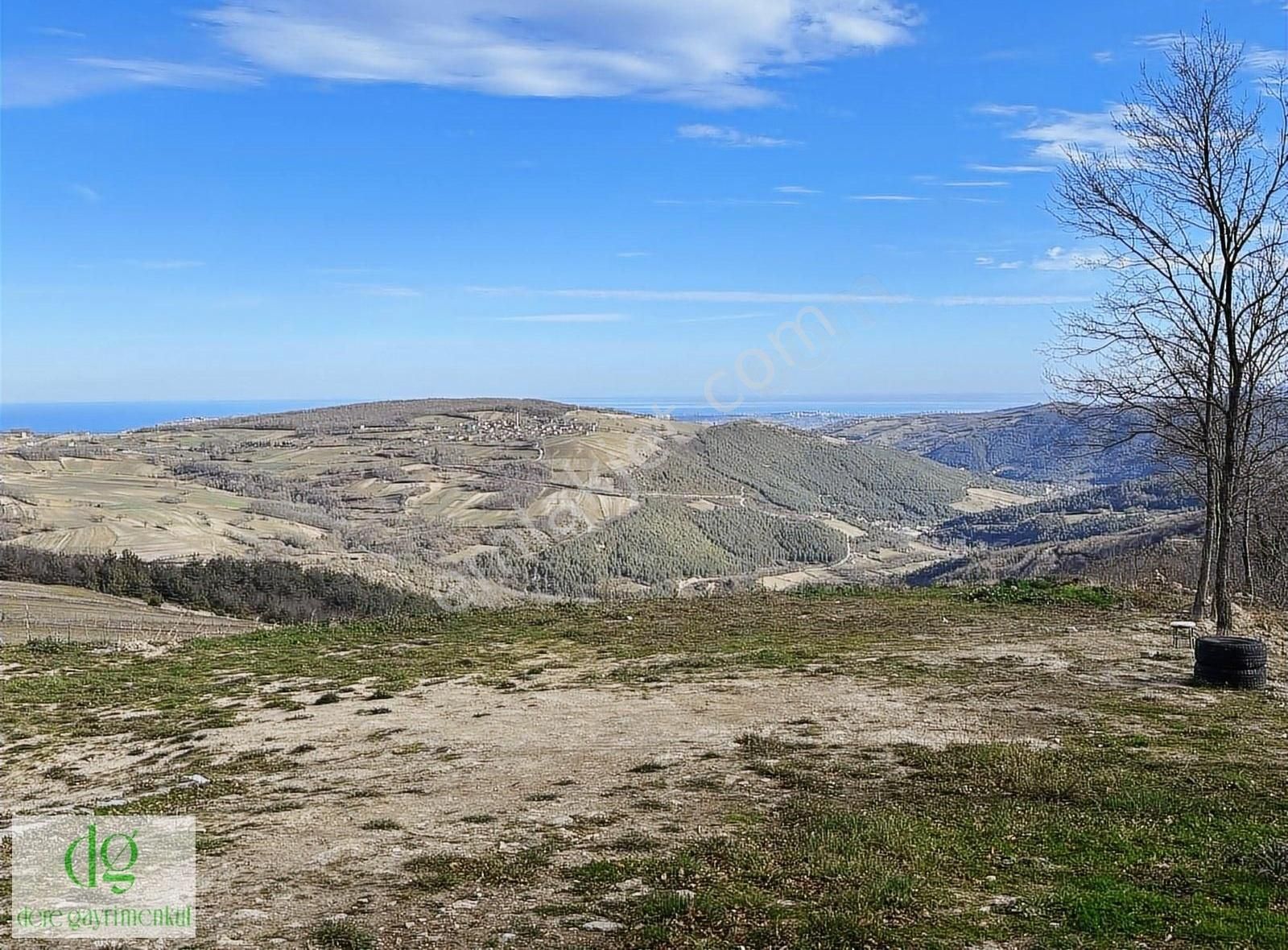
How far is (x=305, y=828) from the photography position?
21.6 feet

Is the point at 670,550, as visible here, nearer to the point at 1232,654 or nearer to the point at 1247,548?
the point at 1247,548

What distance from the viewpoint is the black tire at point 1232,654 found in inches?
436

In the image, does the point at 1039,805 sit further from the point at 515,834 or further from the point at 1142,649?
the point at 1142,649

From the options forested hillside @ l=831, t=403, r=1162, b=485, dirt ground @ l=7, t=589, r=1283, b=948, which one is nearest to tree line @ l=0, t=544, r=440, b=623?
dirt ground @ l=7, t=589, r=1283, b=948

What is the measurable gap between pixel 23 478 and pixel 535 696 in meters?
65.2

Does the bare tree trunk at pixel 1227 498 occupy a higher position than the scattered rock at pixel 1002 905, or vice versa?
the bare tree trunk at pixel 1227 498

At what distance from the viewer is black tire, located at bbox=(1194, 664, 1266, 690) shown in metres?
11.1

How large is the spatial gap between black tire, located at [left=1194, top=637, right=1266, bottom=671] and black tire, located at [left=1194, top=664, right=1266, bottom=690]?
3cm

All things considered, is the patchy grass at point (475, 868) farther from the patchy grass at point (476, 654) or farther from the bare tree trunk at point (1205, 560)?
the bare tree trunk at point (1205, 560)


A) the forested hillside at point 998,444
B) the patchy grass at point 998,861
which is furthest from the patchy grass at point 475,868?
the forested hillside at point 998,444

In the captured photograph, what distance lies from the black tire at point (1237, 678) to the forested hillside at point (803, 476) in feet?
245

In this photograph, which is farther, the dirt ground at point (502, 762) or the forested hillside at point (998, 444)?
the forested hillside at point (998, 444)

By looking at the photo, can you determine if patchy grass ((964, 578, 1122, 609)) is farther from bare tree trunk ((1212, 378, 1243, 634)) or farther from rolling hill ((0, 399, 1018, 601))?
rolling hill ((0, 399, 1018, 601))

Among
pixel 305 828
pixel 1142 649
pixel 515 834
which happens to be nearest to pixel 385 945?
pixel 515 834
